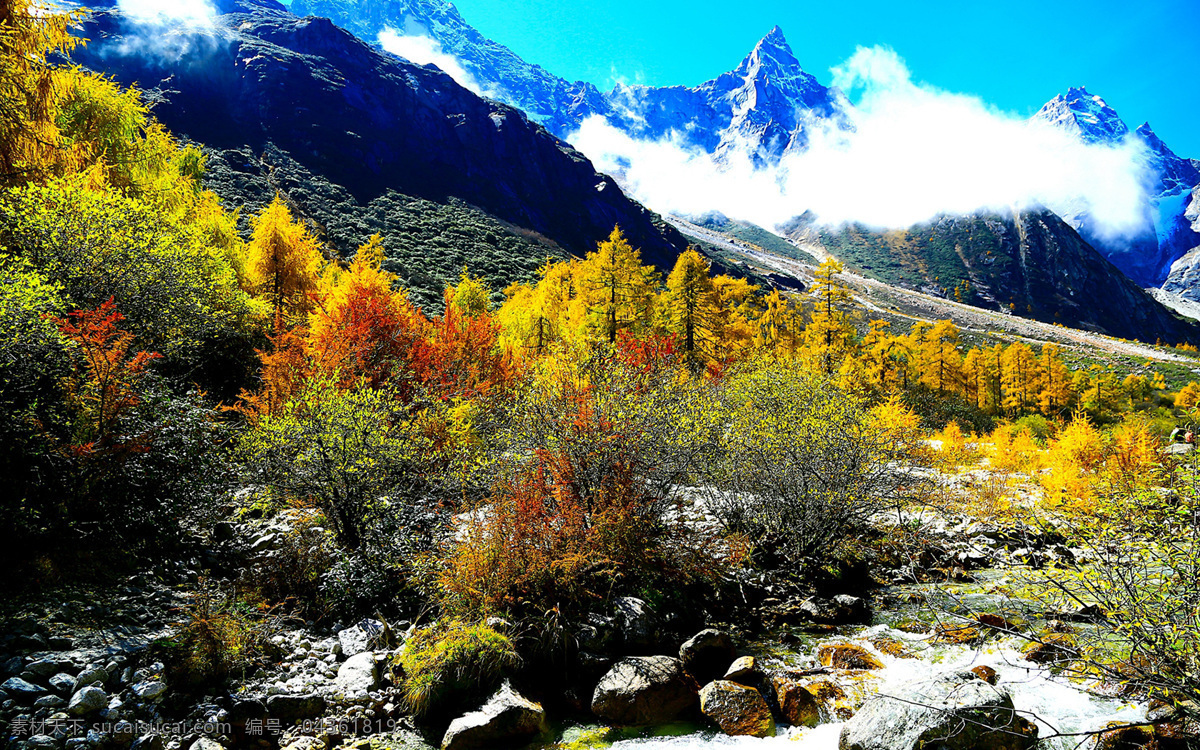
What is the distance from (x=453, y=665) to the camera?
7.95 m

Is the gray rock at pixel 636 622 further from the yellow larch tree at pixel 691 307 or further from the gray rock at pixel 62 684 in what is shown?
the yellow larch tree at pixel 691 307

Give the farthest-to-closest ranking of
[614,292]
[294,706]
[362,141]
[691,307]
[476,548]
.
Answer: [362,141] → [691,307] → [614,292] → [476,548] → [294,706]

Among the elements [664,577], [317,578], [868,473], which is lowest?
[317,578]

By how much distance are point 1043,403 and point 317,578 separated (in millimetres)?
50571

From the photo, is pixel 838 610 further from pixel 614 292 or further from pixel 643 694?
pixel 614 292

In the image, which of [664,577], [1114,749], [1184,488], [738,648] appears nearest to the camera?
[1184,488]

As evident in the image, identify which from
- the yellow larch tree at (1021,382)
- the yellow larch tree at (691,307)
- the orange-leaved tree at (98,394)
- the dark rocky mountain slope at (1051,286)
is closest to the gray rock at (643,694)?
the orange-leaved tree at (98,394)

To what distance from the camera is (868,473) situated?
1222 centimetres

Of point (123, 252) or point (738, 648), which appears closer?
point (738, 648)

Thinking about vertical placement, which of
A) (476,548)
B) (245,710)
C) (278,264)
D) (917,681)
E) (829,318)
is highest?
(829,318)

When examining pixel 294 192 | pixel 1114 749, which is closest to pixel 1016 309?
pixel 294 192

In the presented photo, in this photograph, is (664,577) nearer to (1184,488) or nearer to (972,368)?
(1184,488)

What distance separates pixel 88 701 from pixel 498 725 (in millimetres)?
4736

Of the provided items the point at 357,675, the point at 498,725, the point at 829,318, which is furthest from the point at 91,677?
the point at 829,318
